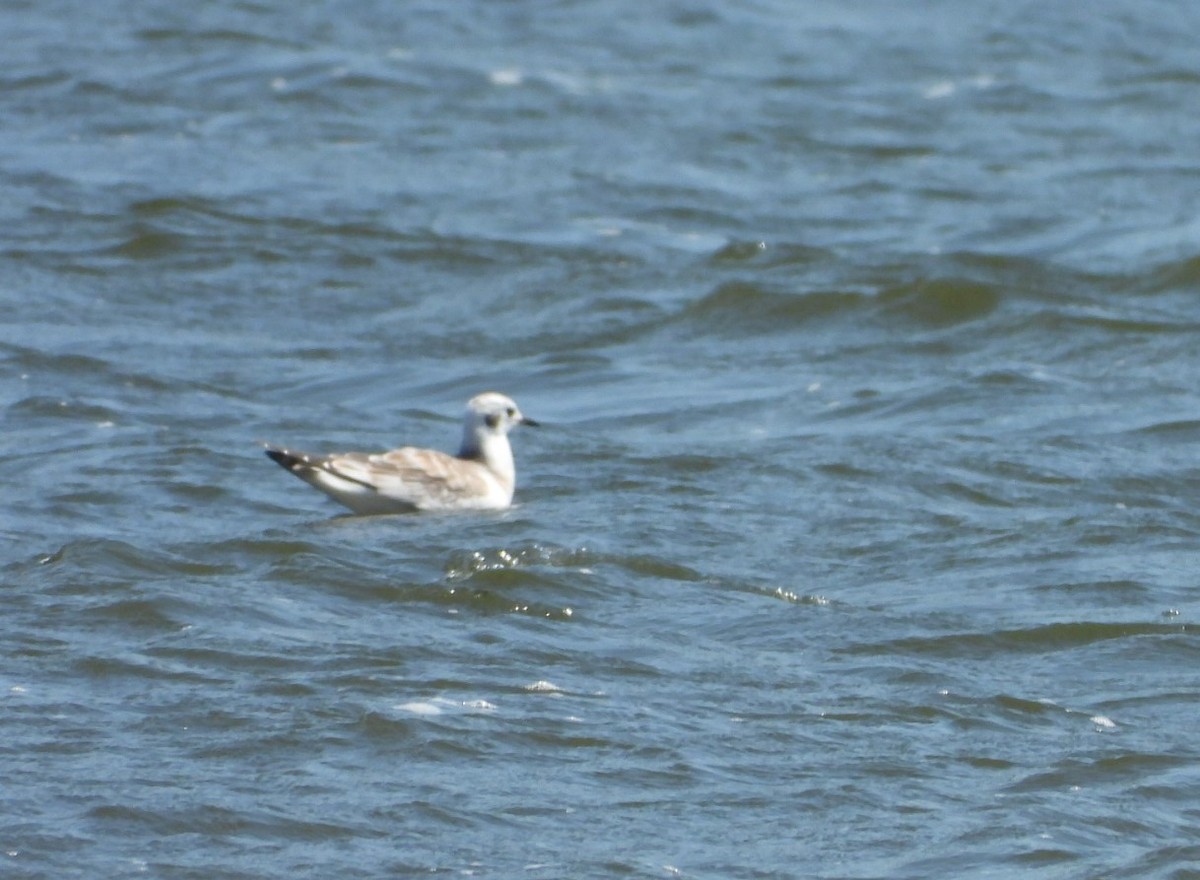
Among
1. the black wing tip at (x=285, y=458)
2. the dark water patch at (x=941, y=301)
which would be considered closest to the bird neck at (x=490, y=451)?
the black wing tip at (x=285, y=458)

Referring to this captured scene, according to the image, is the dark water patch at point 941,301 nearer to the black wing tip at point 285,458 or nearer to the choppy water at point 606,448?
the choppy water at point 606,448

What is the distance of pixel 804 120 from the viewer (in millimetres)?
19594

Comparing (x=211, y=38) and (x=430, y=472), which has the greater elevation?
(x=211, y=38)

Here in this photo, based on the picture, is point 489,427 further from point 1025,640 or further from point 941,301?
point 941,301

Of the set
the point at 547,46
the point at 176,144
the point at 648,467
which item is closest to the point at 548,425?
the point at 648,467

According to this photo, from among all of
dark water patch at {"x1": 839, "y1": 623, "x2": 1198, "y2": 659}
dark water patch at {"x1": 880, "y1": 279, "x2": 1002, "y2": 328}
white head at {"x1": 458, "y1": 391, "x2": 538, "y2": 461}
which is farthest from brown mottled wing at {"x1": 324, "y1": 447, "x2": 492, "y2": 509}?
dark water patch at {"x1": 880, "y1": 279, "x2": 1002, "y2": 328}

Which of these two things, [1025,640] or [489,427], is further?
[489,427]

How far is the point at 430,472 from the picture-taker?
1028 cm

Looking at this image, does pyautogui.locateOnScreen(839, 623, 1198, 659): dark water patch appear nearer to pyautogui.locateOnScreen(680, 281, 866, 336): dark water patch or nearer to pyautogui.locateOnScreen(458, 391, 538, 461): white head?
pyautogui.locateOnScreen(458, 391, 538, 461): white head

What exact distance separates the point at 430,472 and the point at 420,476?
7 centimetres

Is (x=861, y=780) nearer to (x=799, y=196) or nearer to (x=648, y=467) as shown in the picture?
(x=648, y=467)

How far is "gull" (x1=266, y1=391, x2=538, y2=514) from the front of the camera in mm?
9875

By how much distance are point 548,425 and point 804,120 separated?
8.51 m

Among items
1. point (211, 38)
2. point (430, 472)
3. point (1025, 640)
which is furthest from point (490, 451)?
point (211, 38)
